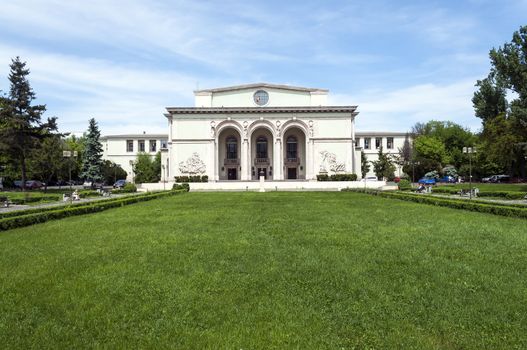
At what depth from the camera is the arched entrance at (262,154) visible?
187 ft

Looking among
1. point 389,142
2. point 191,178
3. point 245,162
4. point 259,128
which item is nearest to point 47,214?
point 191,178

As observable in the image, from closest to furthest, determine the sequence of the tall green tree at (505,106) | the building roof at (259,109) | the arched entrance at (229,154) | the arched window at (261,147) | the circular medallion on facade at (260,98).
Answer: the tall green tree at (505,106), the building roof at (259,109), the circular medallion on facade at (260,98), the arched entrance at (229,154), the arched window at (261,147)

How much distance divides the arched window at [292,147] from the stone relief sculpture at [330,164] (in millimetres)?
4911

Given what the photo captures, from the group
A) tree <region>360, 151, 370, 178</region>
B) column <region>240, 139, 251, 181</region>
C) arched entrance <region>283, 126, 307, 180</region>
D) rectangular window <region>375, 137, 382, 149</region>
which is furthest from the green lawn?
rectangular window <region>375, 137, 382, 149</region>

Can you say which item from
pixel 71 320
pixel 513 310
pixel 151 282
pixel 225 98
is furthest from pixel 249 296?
pixel 225 98

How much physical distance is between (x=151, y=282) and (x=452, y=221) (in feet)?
32.7

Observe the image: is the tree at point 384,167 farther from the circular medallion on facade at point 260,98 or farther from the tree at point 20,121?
the tree at point 20,121

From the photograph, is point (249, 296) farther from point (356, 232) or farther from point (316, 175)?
point (316, 175)

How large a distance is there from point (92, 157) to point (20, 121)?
18606 millimetres

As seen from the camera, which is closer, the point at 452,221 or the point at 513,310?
the point at 513,310

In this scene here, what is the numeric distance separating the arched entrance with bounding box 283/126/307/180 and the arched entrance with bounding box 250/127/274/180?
2.15 metres

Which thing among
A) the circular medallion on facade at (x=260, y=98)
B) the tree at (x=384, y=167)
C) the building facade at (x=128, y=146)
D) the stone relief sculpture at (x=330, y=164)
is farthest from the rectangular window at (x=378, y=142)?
the building facade at (x=128, y=146)

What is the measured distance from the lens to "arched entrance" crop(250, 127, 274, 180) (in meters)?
56.9

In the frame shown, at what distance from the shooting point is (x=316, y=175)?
53.7m
